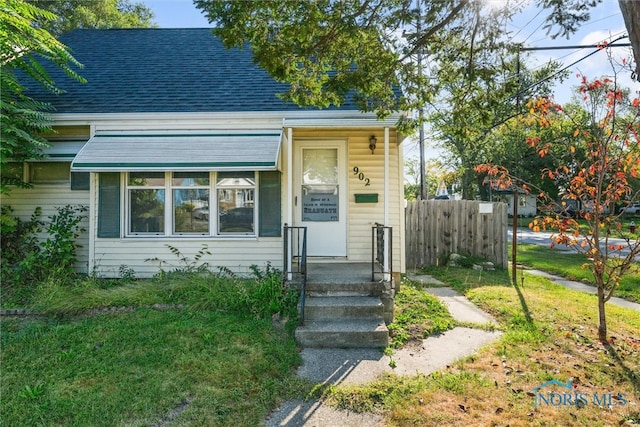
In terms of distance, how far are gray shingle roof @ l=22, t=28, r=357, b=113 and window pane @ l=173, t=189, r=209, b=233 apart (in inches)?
65.1

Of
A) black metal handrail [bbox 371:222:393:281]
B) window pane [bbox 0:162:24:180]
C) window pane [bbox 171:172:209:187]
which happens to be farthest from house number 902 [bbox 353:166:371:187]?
window pane [bbox 0:162:24:180]

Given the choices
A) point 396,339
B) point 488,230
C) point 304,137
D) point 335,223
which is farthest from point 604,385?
point 488,230

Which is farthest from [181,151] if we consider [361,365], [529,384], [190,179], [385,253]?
[529,384]

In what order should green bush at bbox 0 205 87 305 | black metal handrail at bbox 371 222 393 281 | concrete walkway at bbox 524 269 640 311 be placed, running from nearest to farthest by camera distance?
black metal handrail at bbox 371 222 393 281 < green bush at bbox 0 205 87 305 < concrete walkway at bbox 524 269 640 311

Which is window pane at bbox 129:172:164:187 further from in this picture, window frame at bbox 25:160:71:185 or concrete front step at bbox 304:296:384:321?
concrete front step at bbox 304:296:384:321

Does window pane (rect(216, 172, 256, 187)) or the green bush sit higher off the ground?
window pane (rect(216, 172, 256, 187))

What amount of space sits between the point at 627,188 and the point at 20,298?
8.82 metres

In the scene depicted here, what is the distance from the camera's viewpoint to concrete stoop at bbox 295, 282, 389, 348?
4.44m

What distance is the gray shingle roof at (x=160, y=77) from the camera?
7180 millimetres

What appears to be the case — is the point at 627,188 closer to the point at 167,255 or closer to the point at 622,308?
the point at 622,308

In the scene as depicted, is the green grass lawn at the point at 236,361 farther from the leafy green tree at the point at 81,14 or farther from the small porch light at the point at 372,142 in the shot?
the leafy green tree at the point at 81,14

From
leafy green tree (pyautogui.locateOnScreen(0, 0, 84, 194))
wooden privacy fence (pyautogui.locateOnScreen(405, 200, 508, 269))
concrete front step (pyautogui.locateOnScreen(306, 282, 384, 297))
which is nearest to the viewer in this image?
concrete front step (pyautogui.locateOnScreen(306, 282, 384, 297))

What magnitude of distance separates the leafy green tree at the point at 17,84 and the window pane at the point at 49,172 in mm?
424

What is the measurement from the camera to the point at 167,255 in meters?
6.82
